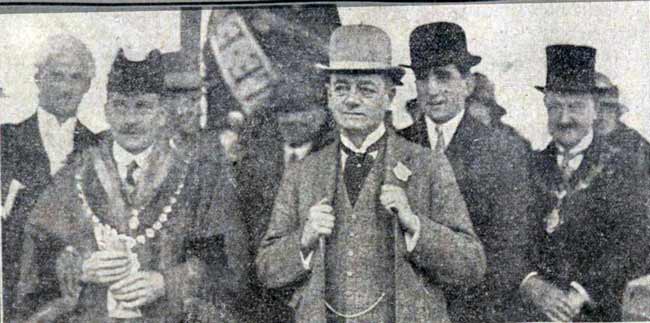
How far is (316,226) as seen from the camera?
3.95 meters

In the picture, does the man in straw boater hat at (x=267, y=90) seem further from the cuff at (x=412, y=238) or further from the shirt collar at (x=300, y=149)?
the cuff at (x=412, y=238)

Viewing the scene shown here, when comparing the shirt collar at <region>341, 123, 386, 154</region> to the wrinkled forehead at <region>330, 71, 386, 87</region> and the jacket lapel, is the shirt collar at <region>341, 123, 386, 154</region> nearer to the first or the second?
the wrinkled forehead at <region>330, 71, 386, 87</region>

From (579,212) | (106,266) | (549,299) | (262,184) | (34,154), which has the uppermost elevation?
(34,154)

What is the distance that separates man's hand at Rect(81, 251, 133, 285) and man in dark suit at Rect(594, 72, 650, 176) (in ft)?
6.99

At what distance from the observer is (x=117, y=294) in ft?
13.1

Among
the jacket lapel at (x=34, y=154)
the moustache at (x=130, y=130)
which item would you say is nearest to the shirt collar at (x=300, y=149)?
the moustache at (x=130, y=130)

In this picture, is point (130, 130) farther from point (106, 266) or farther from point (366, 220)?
point (366, 220)

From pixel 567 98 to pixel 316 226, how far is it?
1224 millimetres

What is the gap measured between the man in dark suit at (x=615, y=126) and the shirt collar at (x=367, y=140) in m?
0.94

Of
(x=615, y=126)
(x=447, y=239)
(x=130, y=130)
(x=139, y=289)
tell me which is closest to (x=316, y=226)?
(x=447, y=239)

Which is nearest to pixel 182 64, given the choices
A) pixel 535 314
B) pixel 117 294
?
pixel 117 294

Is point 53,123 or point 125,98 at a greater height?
point 125,98

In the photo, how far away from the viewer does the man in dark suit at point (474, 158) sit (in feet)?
13.0

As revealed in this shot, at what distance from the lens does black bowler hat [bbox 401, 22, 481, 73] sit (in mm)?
3996
